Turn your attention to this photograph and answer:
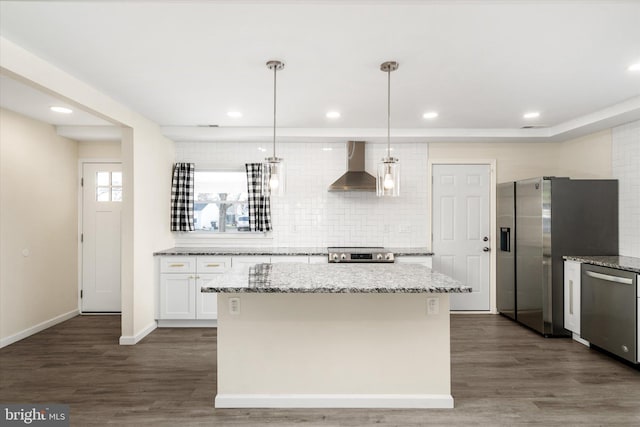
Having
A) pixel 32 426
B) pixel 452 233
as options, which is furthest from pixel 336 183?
pixel 32 426

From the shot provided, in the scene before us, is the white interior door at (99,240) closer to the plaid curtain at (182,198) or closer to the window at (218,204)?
the plaid curtain at (182,198)

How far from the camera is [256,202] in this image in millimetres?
4824

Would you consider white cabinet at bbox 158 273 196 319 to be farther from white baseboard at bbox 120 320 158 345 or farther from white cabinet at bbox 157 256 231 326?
white baseboard at bbox 120 320 158 345

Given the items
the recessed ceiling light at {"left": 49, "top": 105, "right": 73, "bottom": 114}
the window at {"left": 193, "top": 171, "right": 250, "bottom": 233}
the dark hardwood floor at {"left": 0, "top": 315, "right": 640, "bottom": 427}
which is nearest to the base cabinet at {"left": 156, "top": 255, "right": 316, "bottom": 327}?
the dark hardwood floor at {"left": 0, "top": 315, "right": 640, "bottom": 427}

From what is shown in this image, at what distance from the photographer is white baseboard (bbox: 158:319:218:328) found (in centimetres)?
438

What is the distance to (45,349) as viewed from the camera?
361cm

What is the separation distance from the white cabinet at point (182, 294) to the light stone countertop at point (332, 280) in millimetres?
1688

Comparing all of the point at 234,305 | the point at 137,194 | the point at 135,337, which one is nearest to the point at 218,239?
the point at 137,194

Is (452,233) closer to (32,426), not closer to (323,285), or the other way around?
(323,285)

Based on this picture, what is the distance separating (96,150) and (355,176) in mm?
3597

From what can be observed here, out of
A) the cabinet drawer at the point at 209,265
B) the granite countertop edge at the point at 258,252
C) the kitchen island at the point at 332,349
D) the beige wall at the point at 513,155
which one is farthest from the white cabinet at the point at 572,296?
the cabinet drawer at the point at 209,265

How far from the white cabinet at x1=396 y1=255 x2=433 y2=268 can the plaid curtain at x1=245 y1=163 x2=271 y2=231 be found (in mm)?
1821

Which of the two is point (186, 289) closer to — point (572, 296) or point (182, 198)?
point (182, 198)

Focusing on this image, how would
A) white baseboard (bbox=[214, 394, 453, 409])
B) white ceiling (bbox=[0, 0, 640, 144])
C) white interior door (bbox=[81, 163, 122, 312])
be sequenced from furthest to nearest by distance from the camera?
white interior door (bbox=[81, 163, 122, 312]) → white baseboard (bbox=[214, 394, 453, 409]) → white ceiling (bbox=[0, 0, 640, 144])
